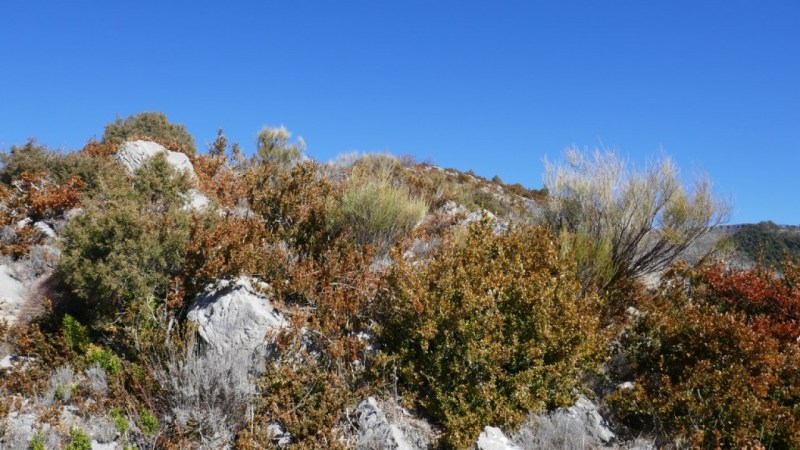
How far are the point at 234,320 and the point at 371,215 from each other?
249cm

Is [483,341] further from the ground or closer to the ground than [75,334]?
closer to the ground

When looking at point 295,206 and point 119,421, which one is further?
point 295,206

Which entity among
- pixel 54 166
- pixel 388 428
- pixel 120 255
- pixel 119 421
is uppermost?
pixel 54 166

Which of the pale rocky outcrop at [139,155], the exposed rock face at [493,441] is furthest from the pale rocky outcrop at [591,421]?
the pale rocky outcrop at [139,155]

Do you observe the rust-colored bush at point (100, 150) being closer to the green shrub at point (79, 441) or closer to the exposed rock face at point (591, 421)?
the green shrub at point (79, 441)

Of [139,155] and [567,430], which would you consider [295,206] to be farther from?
[139,155]

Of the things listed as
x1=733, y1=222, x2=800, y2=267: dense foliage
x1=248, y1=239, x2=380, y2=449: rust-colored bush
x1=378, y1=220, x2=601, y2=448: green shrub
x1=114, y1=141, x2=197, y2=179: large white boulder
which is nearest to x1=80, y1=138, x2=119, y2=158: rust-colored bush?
x1=114, y1=141, x2=197, y2=179: large white boulder

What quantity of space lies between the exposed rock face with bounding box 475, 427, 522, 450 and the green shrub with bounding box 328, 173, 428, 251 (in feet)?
10.4

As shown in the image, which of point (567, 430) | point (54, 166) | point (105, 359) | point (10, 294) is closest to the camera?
point (567, 430)

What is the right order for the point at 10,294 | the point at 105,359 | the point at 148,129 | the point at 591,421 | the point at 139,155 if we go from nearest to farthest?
the point at 591,421, the point at 105,359, the point at 10,294, the point at 139,155, the point at 148,129

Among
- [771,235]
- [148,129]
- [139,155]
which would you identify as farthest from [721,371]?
[771,235]

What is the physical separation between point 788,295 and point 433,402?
4263 millimetres

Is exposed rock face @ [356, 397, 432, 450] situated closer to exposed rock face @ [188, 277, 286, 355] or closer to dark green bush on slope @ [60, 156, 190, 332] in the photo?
exposed rock face @ [188, 277, 286, 355]

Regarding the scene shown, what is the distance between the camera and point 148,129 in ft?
48.5
